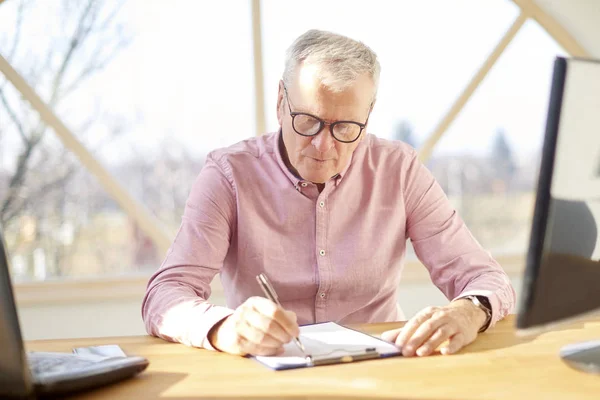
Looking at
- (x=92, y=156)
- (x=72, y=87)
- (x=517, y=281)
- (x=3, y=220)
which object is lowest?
(x=517, y=281)

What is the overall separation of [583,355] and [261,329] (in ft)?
2.17

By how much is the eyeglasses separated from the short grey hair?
0.32 feet

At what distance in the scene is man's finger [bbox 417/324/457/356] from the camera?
1.54m

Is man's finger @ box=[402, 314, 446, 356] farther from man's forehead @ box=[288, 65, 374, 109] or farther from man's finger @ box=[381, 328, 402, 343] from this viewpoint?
man's forehead @ box=[288, 65, 374, 109]

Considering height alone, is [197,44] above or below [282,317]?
above

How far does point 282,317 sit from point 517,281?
2.91 metres

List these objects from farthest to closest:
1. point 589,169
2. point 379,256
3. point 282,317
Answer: point 379,256 → point 282,317 → point 589,169

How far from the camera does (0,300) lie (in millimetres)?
1091

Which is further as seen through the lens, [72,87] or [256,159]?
[72,87]

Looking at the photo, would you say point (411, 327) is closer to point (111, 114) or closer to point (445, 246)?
point (445, 246)

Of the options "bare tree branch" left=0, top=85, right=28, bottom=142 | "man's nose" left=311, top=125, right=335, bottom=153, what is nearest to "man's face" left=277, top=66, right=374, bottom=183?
"man's nose" left=311, top=125, right=335, bottom=153

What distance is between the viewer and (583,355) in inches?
58.2

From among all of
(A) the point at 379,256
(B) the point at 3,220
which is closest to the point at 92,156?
(B) the point at 3,220

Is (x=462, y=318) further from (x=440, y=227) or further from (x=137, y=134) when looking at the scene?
(x=137, y=134)
